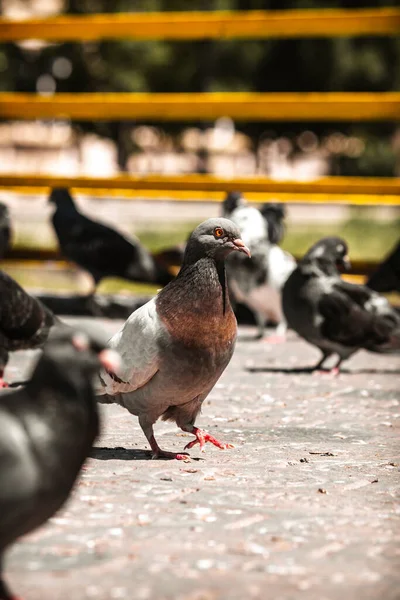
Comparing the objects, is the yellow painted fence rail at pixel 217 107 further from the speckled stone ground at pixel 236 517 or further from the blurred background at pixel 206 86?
the blurred background at pixel 206 86

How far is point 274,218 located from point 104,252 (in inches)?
58.6

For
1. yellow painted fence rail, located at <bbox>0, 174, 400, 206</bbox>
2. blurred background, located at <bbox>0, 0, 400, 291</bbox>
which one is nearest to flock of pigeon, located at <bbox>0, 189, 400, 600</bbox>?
yellow painted fence rail, located at <bbox>0, 174, 400, 206</bbox>

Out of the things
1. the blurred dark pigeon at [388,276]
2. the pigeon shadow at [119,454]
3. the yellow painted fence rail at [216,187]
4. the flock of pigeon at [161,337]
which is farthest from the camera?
the yellow painted fence rail at [216,187]

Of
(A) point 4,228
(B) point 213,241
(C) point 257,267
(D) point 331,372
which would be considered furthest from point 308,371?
(A) point 4,228

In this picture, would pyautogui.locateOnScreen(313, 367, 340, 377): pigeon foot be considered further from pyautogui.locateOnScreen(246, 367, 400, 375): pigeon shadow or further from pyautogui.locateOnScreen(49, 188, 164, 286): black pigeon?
pyautogui.locateOnScreen(49, 188, 164, 286): black pigeon

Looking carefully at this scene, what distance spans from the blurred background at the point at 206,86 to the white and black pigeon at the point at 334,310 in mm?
12920

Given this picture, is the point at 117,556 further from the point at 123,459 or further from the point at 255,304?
the point at 255,304

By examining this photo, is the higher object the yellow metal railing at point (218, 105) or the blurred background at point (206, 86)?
the yellow metal railing at point (218, 105)

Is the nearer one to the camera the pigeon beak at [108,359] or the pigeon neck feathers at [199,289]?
the pigeon beak at [108,359]

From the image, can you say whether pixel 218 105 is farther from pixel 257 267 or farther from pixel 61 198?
pixel 257 267

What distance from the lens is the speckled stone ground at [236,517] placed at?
3074mm

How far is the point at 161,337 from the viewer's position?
4.61m

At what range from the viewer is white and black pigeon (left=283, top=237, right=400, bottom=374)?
7.43 meters

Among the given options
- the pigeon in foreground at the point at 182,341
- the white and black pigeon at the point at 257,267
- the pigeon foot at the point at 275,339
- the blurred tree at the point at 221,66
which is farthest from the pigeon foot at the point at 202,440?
the blurred tree at the point at 221,66
